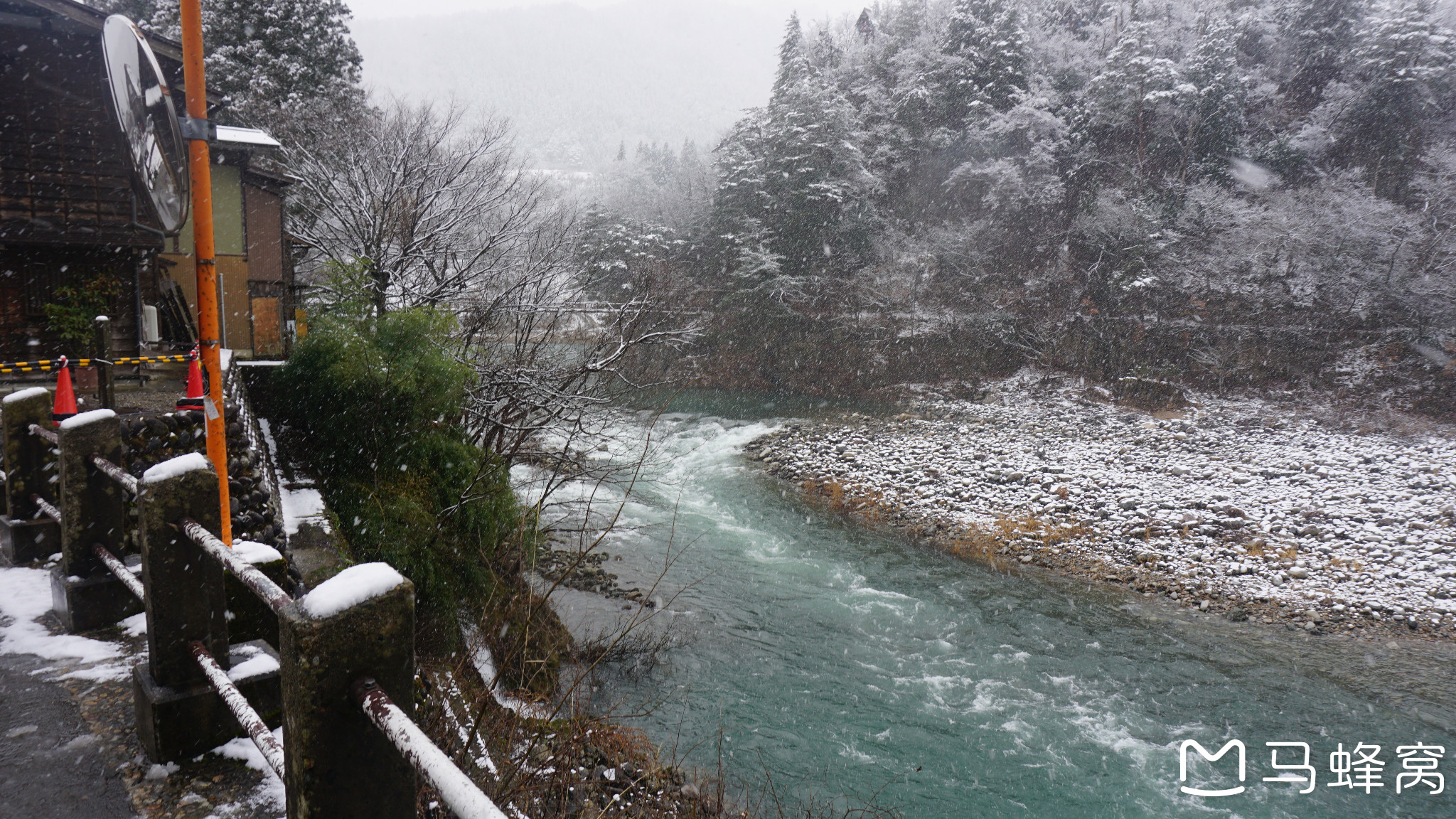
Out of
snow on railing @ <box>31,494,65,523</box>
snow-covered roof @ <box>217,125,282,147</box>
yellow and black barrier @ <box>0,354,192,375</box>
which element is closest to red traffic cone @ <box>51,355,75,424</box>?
snow on railing @ <box>31,494,65,523</box>

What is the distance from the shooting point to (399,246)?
11359 mm

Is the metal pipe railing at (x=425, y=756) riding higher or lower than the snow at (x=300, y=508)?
higher

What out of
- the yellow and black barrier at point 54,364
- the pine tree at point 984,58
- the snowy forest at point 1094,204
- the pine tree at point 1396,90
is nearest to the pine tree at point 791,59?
the snowy forest at point 1094,204

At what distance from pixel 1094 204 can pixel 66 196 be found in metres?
26.2

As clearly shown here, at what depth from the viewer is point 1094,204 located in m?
24.6

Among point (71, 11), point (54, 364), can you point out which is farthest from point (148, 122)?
point (71, 11)

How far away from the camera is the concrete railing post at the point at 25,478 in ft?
12.5

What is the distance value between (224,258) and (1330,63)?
101 ft

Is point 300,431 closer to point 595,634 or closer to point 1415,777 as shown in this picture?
point 595,634

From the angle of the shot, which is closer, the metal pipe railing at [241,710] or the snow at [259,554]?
the metal pipe railing at [241,710]

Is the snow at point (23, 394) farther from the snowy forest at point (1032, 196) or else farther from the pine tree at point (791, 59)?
the pine tree at point (791, 59)

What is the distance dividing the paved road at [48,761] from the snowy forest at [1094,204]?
77.0 ft

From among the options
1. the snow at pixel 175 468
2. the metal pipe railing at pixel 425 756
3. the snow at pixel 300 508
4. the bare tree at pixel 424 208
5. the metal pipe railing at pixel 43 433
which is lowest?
the snow at pixel 300 508

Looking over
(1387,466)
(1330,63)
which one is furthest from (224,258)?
(1330,63)
